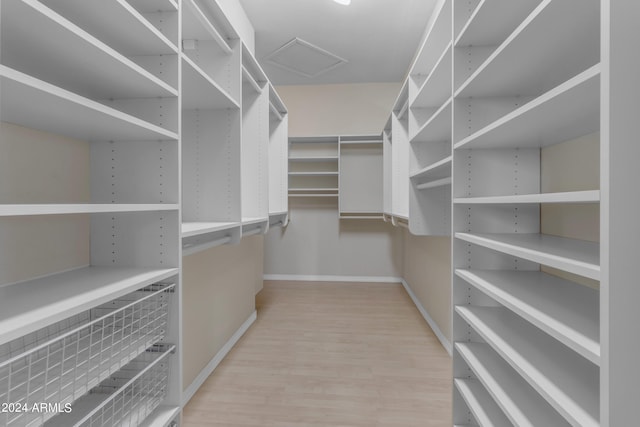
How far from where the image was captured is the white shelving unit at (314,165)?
4449mm

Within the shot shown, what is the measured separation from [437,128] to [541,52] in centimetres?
101

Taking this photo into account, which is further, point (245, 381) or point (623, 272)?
point (245, 381)

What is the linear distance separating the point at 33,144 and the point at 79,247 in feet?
1.28

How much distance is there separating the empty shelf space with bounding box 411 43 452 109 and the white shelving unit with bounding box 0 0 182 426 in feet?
4.09

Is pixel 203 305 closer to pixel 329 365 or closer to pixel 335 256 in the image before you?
pixel 329 365

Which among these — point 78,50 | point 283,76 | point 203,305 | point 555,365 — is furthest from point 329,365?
point 283,76

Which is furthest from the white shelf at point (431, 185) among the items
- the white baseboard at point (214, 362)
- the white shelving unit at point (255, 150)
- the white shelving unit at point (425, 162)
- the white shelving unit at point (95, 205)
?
the white baseboard at point (214, 362)

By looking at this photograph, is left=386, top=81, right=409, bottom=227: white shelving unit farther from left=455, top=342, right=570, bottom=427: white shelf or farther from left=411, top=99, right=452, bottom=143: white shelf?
left=455, top=342, right=570, bottom=427: white shelf

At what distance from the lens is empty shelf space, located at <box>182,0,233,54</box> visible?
1.39 metres

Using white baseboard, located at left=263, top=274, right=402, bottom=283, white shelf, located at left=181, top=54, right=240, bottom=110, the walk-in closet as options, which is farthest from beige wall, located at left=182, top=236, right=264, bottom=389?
white baseboard, located at left=263, top=274, right=402, bottom=283

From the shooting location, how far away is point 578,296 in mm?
1039

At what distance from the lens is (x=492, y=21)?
1.20m

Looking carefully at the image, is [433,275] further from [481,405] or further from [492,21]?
[492,21]

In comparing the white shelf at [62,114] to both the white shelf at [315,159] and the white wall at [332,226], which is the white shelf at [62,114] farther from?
the white wall at [332,226]
